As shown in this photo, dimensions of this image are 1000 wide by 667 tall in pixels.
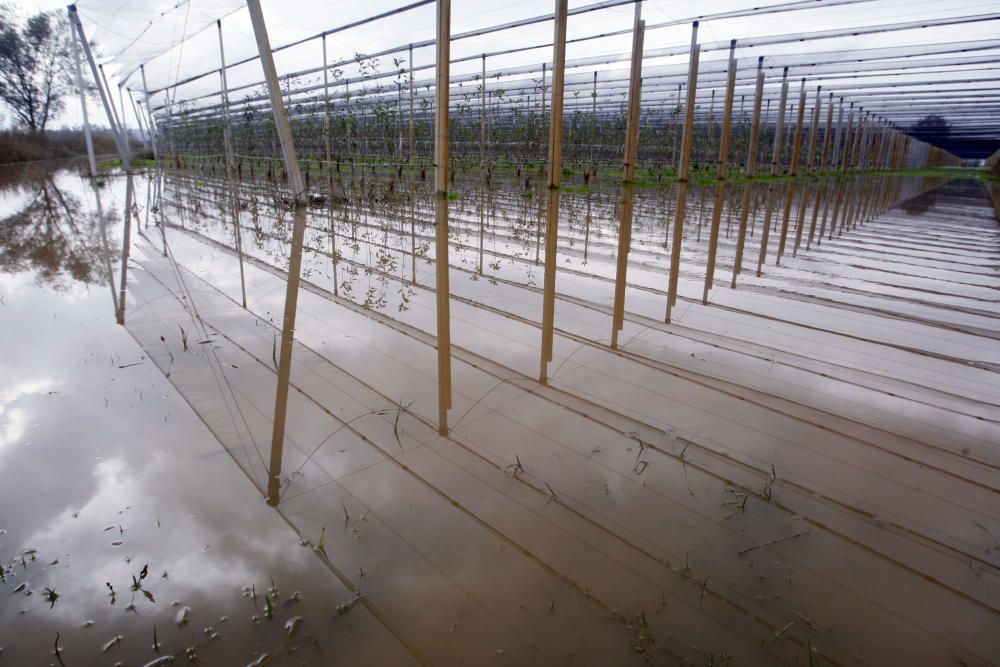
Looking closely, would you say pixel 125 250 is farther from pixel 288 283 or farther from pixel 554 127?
pixel 554 127

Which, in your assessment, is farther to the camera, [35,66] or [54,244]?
[35,66]

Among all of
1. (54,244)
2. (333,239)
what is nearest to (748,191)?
(333,239)

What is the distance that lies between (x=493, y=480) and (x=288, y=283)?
84.9 inches

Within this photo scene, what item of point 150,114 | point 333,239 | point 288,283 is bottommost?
point 288,283

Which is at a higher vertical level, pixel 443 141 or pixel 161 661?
pixel 443 141

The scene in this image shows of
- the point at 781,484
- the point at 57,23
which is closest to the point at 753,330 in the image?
the point at 781,484

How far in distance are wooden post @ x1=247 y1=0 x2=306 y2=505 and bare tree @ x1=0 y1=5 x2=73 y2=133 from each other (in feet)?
54.5

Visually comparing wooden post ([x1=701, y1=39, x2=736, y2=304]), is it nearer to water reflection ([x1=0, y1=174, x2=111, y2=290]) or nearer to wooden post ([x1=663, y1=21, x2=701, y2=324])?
wooden post ([x1=663, y1=21, x2=701, y2=324])

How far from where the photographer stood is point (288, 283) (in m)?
3.00

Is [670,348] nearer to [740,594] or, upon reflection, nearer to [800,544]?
[800,544]

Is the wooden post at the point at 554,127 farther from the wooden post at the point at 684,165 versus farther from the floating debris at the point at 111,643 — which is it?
the floating debris at the point at 111,643

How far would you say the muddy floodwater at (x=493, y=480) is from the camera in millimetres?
905

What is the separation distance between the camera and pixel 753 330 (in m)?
2.42

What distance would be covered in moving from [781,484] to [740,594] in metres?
0.41
